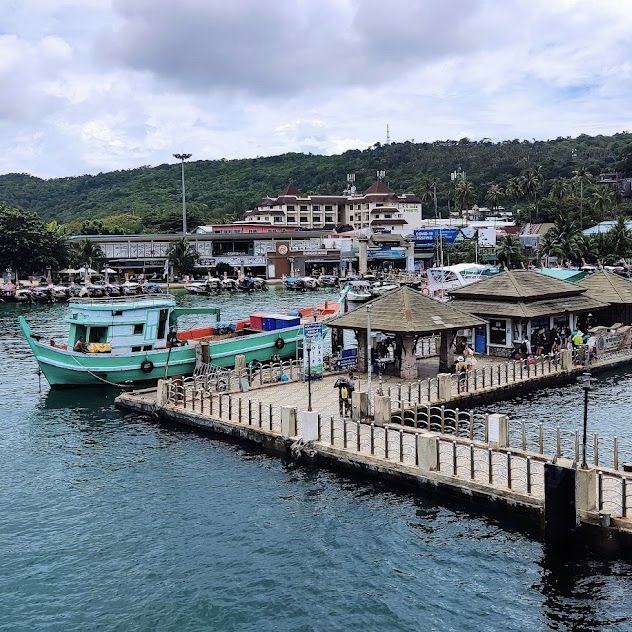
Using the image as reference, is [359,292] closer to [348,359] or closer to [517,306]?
[517,306]

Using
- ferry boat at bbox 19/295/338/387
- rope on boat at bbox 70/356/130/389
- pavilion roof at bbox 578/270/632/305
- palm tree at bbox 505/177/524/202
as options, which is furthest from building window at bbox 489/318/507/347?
palm tree at bbox 505/177/524/202

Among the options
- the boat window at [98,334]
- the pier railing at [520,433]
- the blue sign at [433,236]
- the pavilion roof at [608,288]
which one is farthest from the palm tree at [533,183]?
the pier railing at [520,433]

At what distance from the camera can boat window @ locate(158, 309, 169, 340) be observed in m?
42.2

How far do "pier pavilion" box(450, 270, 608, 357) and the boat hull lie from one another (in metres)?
13.4

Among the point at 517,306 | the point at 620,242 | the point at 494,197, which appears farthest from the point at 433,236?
the point at 517,306

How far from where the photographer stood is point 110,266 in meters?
122

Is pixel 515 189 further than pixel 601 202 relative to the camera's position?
Yes

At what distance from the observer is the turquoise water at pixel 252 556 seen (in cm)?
1694

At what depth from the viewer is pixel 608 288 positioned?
4847 centimetres

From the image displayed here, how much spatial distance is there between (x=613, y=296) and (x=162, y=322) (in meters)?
26.7

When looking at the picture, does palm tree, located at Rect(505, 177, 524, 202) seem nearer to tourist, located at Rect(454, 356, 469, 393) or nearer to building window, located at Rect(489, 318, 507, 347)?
building window, located at Rect(489, 318, 507, 347)

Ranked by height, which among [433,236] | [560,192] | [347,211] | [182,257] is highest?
[560,192]

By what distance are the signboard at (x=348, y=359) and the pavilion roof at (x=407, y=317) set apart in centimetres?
206

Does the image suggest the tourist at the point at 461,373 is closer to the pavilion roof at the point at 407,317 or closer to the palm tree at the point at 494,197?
the pavilion roof at the point at 407,317
